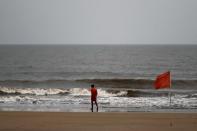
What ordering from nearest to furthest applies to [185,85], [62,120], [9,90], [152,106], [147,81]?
[62,120] < [152,106] < [9,90] < [185,85] < [147,81]

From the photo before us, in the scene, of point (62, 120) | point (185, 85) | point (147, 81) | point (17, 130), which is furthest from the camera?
point (147, 81)

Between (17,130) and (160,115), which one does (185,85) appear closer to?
(160,115)

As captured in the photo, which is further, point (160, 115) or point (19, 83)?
point (19, 83)

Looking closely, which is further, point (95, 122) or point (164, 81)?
point (164, 81)

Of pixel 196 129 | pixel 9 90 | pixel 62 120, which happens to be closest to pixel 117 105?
pixel 62 120

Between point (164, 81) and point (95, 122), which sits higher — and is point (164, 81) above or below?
above

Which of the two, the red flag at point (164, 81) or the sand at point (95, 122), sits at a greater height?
the red flag at point (164, 81)

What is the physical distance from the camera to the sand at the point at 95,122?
13.2 metres

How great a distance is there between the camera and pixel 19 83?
43250 millimetres

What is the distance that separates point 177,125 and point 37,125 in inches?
191

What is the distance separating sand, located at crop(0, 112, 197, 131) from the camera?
13242mm

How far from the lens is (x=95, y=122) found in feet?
46.7

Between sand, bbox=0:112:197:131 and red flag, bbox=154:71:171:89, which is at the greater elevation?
red flag, bbox=154:71:171:89

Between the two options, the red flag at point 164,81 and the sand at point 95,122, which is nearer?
the sand at point 95,122
